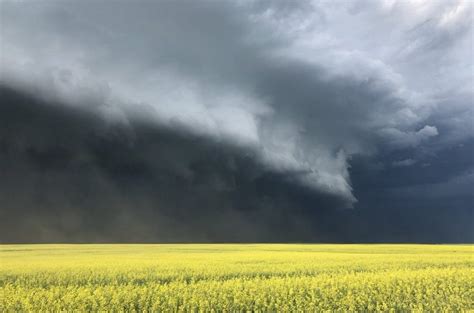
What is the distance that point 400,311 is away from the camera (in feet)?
52.7

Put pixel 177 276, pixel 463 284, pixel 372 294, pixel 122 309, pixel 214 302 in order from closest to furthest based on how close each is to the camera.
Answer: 1. pixel 122 309
2. pixel 214 302
3. pixel 372 294
4. pixel 463 284
5. pixel 177 276

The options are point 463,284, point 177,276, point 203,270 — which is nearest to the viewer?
point 463,284

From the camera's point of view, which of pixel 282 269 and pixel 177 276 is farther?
pixel 282 269

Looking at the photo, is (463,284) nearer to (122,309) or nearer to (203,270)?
(203,270)

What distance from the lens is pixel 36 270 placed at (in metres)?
25.8

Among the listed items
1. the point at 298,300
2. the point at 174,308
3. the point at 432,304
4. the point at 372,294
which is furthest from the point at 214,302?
the point at 432,304

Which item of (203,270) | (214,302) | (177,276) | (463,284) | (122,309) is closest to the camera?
(122,309)

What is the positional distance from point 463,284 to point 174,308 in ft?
49.5

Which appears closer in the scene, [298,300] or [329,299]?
[298,300]

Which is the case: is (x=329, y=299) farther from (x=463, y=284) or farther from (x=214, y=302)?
(x=463, y=284)

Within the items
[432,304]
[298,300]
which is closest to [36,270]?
[298,300]

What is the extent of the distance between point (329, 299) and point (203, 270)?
11.1 meters

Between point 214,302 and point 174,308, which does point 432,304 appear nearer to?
point 214,302

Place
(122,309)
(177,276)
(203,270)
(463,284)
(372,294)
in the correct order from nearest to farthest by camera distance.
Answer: (122,309) < (372,294) < (463,284) < (177,276) < (203,270)
